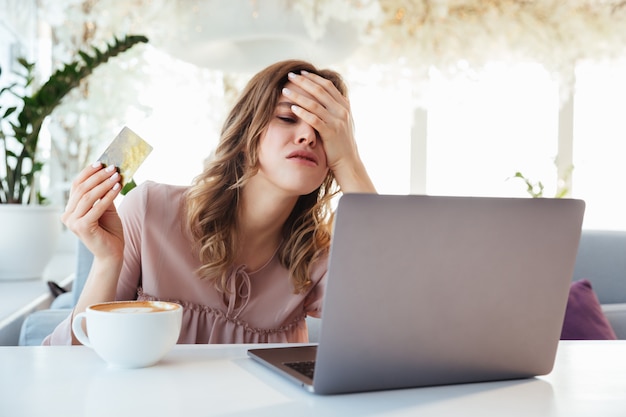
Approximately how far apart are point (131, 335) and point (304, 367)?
0.21 metres

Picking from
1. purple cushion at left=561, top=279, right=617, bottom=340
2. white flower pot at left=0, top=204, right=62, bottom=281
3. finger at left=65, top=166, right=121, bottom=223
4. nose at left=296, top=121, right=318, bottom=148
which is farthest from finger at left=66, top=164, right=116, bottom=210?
purple cushion at left=561, top=279, right=617, bottom=340

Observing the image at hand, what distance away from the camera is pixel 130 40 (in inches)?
94.5

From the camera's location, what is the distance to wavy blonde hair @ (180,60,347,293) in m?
1.28

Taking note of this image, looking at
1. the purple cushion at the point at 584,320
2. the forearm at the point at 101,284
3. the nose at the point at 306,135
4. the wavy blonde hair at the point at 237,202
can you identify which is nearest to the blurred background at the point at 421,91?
the purple cushion at the point at 584,320

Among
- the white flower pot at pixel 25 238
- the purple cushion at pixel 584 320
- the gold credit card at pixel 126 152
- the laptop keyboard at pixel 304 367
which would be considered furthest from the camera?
the white flower pot at pixel 25 238

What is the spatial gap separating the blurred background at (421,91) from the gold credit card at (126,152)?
2.31 metres

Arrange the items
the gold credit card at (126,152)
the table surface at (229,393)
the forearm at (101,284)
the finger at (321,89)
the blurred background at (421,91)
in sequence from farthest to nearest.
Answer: the blurred background at (421,91) < the finger at (321,89) < the forearm at (101,284) < the gold credit card at (126,152) < the table surface at (229,393)

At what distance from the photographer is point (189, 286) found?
1270 mm

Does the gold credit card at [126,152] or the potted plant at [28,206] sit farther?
the potted plant at [28,206]

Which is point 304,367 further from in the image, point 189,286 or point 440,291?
point 189,286

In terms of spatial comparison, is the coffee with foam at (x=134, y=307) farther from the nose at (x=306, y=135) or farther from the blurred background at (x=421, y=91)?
the blurred background at (x=421, y=91)

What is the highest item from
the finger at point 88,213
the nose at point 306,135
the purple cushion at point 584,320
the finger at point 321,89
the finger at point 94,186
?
the finger at point 321,89

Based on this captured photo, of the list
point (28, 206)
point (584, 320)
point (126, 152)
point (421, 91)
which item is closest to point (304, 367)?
point (126, 152)

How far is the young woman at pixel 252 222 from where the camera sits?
1.24 m
